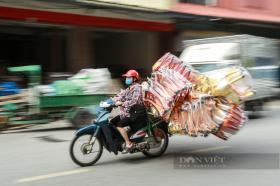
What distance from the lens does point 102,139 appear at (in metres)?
8.20

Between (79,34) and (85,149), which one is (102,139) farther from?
(79,34)

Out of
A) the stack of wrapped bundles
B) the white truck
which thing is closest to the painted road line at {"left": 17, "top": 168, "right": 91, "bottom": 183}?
the stack of wrapped bundles

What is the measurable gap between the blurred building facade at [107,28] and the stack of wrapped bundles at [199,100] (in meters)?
8.76

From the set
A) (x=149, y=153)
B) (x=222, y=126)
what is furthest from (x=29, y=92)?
(x=222, y=126)

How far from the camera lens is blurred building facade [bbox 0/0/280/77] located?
1716cm

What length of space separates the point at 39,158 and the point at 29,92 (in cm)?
391

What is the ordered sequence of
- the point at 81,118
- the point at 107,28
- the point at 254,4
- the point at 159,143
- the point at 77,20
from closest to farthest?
the point at 159,143, the point at 81,118, the point at 77,20, the point at 107,28, the point at 254,4

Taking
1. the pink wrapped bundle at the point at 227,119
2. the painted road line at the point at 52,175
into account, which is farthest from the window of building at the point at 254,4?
the painted road line at the point at 52,175

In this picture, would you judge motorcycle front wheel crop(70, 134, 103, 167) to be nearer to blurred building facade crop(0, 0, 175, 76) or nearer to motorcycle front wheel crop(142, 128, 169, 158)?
motorcycle front wheel crop(142, 128, 169, 158)

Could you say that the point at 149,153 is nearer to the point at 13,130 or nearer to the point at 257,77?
the point at 13,130

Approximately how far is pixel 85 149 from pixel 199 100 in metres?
1.92

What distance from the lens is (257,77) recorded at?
47.2ft

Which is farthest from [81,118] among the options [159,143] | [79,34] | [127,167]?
[79,34]

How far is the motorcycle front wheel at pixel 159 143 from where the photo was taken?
876 cm
